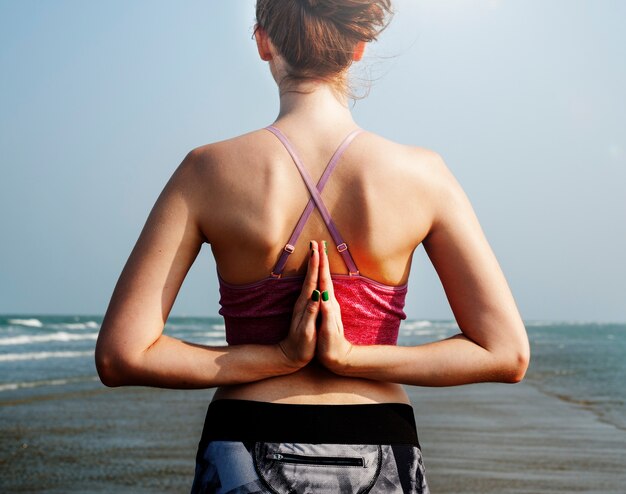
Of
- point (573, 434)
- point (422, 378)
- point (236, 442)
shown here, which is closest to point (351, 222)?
point (422, 378)

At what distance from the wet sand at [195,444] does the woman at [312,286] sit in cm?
455

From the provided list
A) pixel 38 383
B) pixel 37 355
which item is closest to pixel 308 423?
pixel 38 383

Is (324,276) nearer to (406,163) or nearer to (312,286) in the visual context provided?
(312,286)

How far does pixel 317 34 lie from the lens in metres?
1.86

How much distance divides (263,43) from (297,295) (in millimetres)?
592

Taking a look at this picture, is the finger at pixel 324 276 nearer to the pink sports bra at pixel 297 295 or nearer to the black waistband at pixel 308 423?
the pink sports bra at pixel 297 295

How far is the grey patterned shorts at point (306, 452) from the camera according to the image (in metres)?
1.73

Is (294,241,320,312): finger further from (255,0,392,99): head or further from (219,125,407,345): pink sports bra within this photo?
(255,0,392,99): head

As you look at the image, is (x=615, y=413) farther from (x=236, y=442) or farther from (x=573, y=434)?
(x=236, y=442)

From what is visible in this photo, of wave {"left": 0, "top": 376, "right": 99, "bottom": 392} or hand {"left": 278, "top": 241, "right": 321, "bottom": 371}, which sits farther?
wave {"left": 0, "top": 376, "right": 99, "bottom": 392}

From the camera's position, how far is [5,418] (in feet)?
31.6

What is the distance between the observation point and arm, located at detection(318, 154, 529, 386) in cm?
189

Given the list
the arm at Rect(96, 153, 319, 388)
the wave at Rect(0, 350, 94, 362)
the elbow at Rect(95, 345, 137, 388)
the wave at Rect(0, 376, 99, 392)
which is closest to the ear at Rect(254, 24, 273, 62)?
the arm at Rect(96, 153, 319, 388)

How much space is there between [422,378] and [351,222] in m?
0.38
